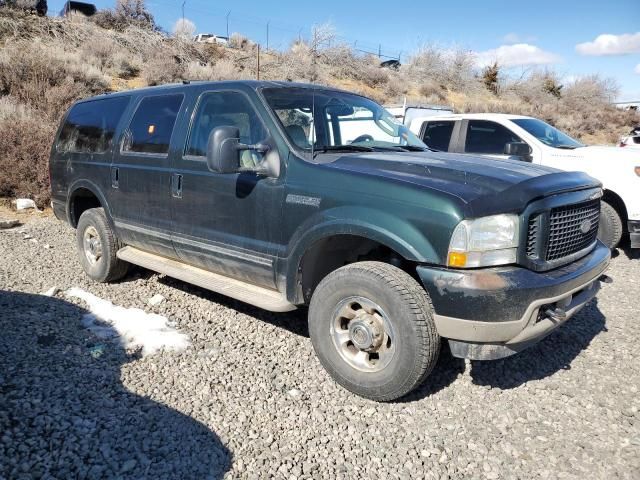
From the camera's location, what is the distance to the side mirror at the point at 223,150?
10.5ft

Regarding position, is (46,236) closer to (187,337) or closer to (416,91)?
(187,337)

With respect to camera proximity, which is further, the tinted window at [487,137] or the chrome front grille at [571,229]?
the tinted window at [487,137]

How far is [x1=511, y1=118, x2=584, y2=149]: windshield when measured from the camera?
7.23m

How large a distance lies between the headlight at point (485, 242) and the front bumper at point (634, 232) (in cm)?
441

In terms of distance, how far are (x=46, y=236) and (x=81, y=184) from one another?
8.60 ft

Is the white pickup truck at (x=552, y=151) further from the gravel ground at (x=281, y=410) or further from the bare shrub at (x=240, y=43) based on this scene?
the bare shrub at (x=240, y=43)

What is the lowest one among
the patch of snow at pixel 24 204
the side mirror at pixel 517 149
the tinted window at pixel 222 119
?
the patch of snow at pixel 24 204

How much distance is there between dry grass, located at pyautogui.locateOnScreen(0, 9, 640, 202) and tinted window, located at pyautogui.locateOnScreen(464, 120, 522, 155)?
7534 millimetres

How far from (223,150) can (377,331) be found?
1518 mm

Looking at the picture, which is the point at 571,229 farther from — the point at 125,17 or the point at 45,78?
the point at 125,17

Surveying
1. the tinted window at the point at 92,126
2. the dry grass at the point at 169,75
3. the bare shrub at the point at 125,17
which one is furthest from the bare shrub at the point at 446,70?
the tinted window at the point at 92,126

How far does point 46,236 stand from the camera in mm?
7309

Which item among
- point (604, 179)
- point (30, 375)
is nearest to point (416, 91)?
point (604, 179)

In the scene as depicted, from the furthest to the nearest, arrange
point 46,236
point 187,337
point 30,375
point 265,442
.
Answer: point 46,236 → point 187,337 → point 30,375 → point 265,442
